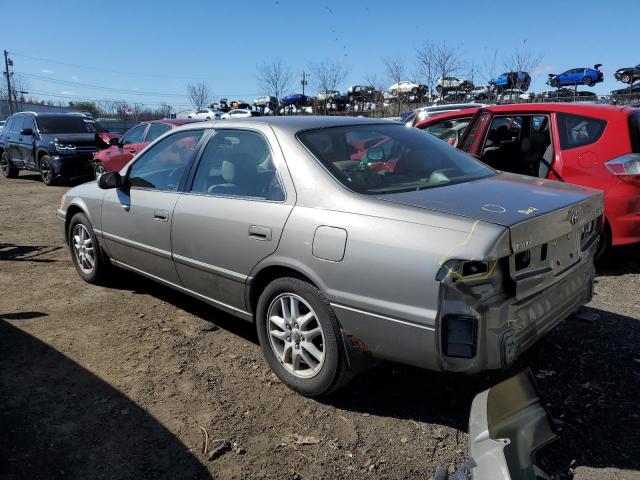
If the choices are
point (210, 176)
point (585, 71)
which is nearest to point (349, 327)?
point (210, 176)

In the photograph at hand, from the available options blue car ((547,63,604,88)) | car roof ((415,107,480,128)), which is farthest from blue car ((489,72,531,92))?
car roof ((415,107,480,128))

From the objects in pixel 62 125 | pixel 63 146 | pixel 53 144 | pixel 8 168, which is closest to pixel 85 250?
pixel 63 146

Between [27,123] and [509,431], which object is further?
[27,123]

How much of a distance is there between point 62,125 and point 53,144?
103cm

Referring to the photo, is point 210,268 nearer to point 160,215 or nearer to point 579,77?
point 160,215

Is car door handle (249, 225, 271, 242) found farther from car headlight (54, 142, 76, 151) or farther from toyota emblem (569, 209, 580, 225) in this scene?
car headlight (54, 142, 76, 151)

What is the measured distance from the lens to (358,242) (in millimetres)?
2592

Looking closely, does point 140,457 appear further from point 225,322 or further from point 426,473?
point 225,322

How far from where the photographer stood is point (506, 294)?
2.41 meters

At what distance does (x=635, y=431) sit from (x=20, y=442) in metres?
3.14

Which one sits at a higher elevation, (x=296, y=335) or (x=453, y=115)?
(x=453, y=115)

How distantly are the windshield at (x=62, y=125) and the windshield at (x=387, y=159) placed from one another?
469 inches

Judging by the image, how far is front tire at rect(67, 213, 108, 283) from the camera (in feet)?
16.1

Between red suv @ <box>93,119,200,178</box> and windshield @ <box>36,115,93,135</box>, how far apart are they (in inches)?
79.2
